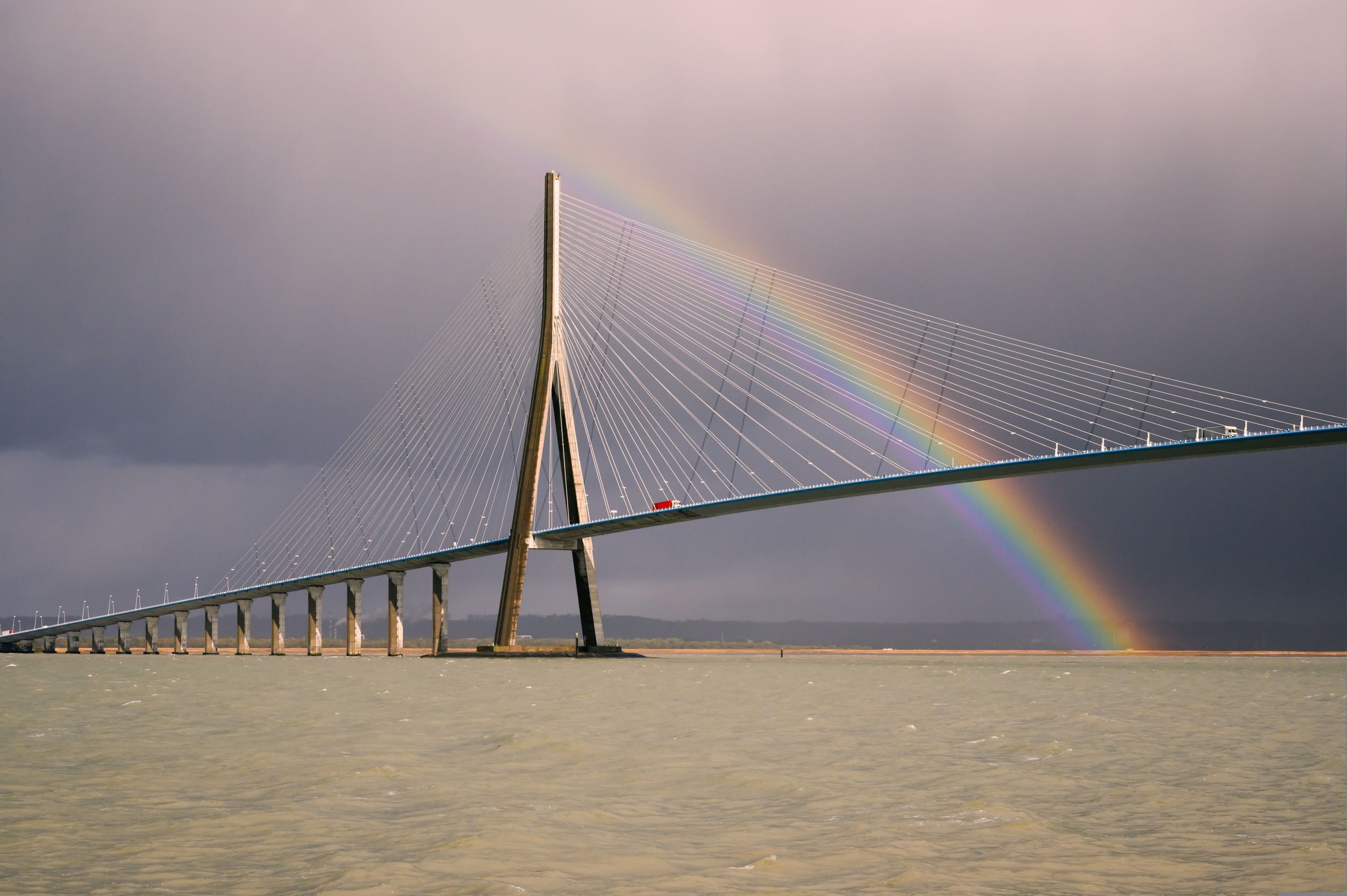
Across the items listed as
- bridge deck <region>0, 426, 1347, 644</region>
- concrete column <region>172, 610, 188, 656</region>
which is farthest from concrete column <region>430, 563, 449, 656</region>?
concrete column <region>172, 610, 188, 656</region>

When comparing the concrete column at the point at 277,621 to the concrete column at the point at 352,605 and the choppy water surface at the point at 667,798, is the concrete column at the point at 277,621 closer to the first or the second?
the concrete column at the point at 352,605

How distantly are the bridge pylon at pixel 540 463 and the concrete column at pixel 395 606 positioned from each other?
18278mm

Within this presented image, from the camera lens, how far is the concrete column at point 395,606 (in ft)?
272

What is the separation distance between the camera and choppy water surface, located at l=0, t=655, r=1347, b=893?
24.8 feet

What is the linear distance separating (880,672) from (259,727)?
3303cm

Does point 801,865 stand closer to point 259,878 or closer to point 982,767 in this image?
point 259,878

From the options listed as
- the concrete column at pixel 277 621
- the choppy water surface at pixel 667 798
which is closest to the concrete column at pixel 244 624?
the concrete column at pixel 277 621

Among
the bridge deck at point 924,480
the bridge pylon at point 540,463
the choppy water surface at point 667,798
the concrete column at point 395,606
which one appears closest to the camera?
the choppy water surface at point 667,798

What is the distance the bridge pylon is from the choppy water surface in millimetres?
38211

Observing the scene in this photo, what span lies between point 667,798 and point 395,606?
7510cm

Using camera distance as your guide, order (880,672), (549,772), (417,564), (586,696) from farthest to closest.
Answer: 1. (417,564)
2. (880,672)
3. (586,696)
4. (549,772)

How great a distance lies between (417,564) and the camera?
256 feet

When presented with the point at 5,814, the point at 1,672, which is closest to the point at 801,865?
the point at 5,814

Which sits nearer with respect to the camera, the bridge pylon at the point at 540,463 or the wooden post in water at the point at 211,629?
the bridge pylon at the point at 540,463
